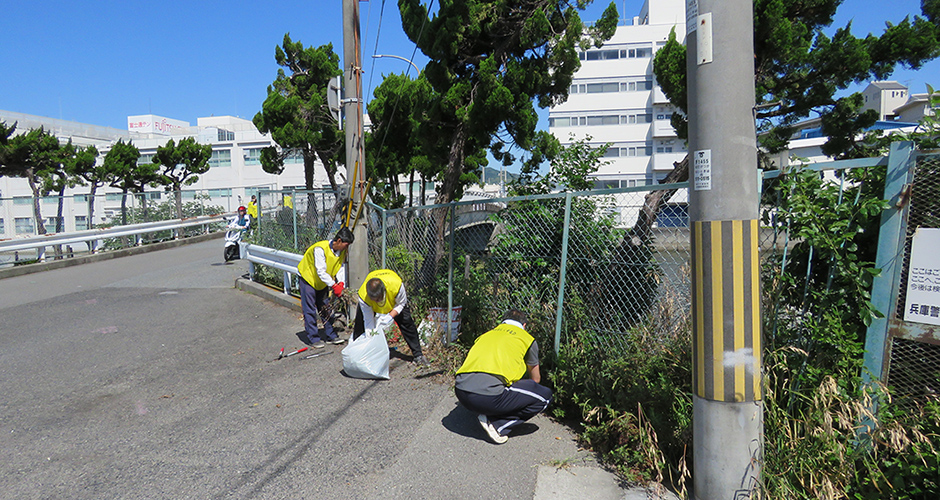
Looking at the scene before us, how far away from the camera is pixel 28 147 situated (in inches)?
874

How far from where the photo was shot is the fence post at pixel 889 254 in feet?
10.1

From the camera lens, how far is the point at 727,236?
10.0 feet

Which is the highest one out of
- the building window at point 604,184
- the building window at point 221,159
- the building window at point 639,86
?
the building window at point 639,86

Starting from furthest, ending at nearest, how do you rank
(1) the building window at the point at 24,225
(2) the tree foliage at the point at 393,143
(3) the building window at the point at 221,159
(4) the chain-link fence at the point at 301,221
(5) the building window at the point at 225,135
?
(5) the building window at the point at 225,135, (3) the building window at the point at 221,159, (1) the building window at the point at 24,225, (2) the tree foliage at the point at 393,143, (4) the chain-link fence at the point at 301,221

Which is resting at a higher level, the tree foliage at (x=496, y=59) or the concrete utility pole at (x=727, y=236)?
the tree foliage at (x=496, y=59)

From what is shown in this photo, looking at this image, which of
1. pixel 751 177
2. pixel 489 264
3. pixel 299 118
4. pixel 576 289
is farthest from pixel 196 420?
pixel 299 118

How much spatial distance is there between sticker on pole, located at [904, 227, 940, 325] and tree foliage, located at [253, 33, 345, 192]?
18731 millimetres

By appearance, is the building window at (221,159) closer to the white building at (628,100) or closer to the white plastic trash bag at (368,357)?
the white building at (628,100)

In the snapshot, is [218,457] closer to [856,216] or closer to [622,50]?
[856,216]

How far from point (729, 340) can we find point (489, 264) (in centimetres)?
296

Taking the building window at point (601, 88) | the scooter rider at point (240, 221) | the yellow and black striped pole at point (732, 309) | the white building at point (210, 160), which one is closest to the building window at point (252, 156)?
the white building at point (210, 160)

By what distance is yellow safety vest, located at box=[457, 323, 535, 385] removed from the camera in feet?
13.8

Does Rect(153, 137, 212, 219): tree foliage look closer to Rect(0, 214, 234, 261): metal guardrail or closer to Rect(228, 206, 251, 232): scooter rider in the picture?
Rect(0, 214, 234, 261): metal guardrail

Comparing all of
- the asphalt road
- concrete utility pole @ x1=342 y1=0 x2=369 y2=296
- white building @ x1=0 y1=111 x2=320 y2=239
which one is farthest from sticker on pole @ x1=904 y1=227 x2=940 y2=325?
white building @ x1=0 y1=111 x2=320 y2=239
